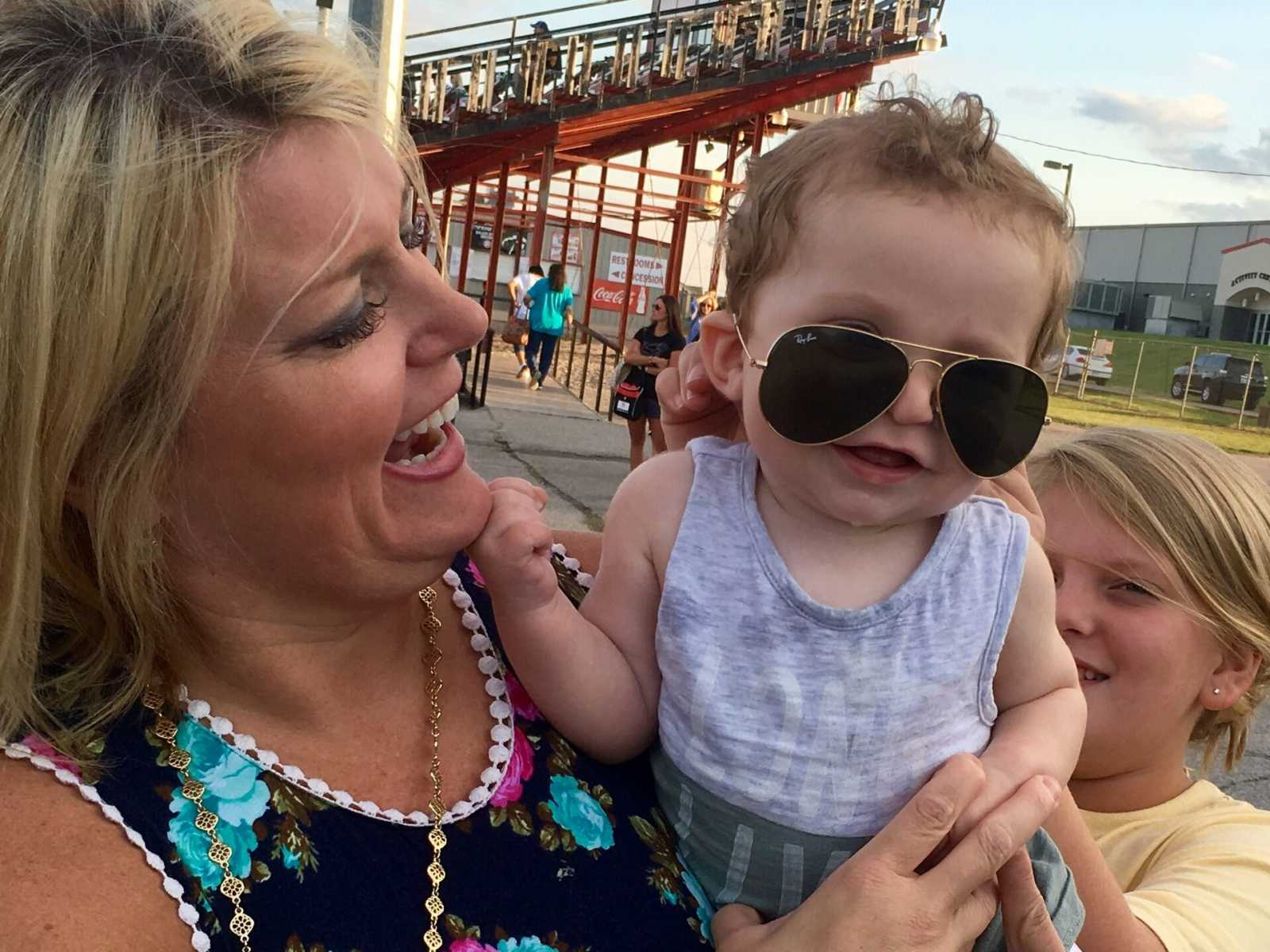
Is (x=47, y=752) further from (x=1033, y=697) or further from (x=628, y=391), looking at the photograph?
(x=628, y=391)

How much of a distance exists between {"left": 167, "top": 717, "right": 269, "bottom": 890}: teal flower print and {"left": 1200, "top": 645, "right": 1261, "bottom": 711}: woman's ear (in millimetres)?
1895

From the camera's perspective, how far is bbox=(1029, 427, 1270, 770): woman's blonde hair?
7.30 feet

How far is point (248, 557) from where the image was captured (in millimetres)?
1437

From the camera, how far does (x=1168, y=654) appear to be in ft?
7.24

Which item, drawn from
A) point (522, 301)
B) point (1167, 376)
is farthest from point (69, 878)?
point (1167, 376)

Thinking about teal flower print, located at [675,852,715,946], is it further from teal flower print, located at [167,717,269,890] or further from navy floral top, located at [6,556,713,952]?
teal flower print, located at [167,717,269,890]

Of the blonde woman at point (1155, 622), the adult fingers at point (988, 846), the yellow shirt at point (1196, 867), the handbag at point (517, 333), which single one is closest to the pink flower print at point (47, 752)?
the adult fingers at point (988, 846)

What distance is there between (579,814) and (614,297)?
2333 cm

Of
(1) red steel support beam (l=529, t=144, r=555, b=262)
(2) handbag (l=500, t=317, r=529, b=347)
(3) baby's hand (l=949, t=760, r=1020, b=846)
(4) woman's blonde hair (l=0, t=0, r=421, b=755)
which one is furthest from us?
(2) handbag (l=500, t=317, r=529, b=347)

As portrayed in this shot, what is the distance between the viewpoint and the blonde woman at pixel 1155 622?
2193 mm

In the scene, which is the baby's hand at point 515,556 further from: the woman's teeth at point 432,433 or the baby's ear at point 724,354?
the baby's ear at point 724,354

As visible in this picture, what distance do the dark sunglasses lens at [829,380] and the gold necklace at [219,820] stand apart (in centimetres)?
67

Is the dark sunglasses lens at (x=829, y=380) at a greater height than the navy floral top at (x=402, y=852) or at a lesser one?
greater

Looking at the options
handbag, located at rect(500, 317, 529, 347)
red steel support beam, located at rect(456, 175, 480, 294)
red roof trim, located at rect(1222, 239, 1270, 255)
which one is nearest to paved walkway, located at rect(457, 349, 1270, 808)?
handbag, located at rect(500, 317, 529, 347)
